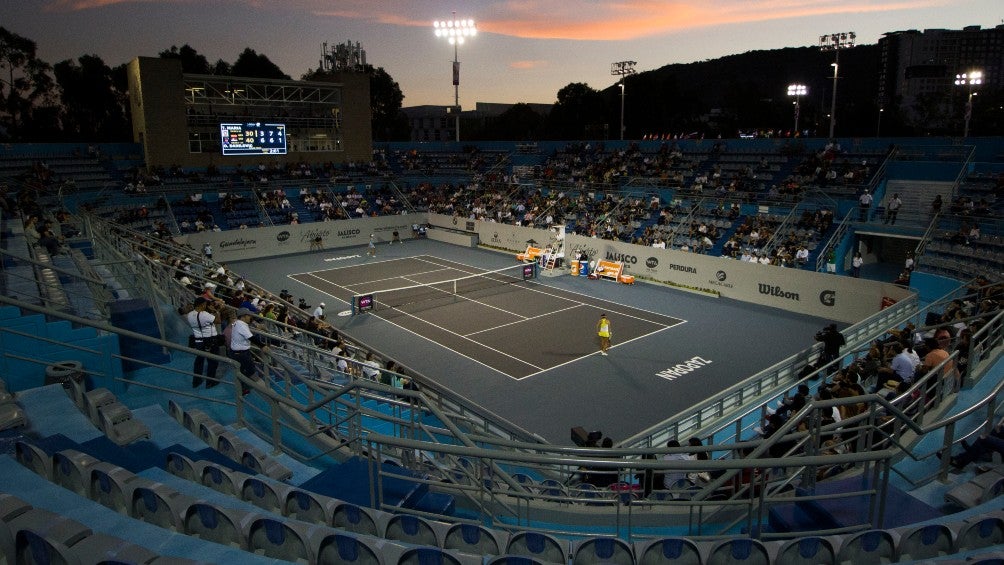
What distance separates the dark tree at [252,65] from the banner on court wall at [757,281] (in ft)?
190

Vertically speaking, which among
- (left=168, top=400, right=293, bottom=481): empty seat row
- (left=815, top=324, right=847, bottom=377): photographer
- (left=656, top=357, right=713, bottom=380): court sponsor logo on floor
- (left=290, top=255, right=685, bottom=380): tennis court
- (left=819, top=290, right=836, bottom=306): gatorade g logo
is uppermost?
(left=168, top=400, right=293, bottom=481): empty seat row

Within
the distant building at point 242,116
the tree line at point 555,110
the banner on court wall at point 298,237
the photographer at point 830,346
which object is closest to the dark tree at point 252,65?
the tree line at point 555,110

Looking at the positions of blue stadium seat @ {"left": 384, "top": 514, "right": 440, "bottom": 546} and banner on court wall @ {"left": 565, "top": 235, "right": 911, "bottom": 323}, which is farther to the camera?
banner on court wall @ {"left": 565, "top": 235, "right": 911, "bottom": 323}

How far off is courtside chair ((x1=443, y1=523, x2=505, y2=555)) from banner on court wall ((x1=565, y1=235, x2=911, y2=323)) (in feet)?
73.1

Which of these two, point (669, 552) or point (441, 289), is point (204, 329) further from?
point (441, 289)

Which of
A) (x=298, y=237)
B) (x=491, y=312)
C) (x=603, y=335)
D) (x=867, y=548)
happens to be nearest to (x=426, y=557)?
(x=867, y=548)

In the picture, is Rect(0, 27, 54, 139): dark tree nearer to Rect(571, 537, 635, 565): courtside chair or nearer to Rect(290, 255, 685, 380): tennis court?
Rect(290, 255, 685, 380): tennis court

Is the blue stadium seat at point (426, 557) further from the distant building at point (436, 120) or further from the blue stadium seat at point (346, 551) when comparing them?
the distant building at point (436, 120)

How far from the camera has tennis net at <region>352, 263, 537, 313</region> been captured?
2625 cm

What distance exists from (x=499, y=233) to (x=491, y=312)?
15.6m

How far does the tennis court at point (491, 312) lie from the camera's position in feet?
70.7

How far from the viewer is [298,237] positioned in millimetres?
40938

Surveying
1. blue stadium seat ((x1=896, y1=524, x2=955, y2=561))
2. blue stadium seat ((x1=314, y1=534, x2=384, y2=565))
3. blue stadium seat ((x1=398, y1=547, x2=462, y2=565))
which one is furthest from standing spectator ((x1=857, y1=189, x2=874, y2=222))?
blue stadium seat ((x1=314, y1=534, x2=384, y2=565))

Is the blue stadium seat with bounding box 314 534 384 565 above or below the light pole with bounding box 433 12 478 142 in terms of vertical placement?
below
